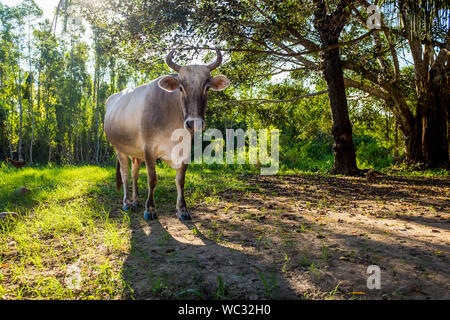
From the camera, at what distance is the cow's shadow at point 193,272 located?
7.15 ft

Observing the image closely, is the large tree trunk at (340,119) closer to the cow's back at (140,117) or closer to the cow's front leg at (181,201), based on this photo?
the cow's back at (140,117)

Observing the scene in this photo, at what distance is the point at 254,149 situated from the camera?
1334 cm

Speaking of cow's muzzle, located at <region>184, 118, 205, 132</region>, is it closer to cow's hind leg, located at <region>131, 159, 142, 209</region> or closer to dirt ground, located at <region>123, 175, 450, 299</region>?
dirt ground, located at <region>123, 175, 450, 299</region>

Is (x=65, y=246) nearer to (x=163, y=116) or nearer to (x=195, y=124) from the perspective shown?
(x=195, y=124)

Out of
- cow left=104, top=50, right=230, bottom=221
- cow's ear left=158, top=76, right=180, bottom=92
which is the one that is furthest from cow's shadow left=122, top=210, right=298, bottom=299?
cow's ear left=158, top=76, right=180, bottom=92

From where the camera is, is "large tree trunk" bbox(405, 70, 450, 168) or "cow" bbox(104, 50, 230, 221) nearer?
"cow" bbox(104, 50, 230, 221)

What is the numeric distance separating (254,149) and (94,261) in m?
10.8

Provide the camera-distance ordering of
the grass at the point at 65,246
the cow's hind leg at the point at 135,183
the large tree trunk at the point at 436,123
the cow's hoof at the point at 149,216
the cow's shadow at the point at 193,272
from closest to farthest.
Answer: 1. the cow's shadow at the point at 193,272
2. the grass at the point at 65,246
3. the cow's hoof at the point at 149,216
4. the cow's hind leg at the point at 135,183
5. the large tree trunk at the point at 436,123

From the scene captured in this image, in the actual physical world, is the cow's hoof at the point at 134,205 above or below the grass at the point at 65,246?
above

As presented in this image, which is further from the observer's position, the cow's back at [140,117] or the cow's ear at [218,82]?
the cow's back at [140,117]

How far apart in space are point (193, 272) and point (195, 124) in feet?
5.82

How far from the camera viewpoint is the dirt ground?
221cm

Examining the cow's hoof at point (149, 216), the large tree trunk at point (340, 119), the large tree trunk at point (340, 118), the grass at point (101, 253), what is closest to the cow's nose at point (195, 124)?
the grass at point (101, 253)

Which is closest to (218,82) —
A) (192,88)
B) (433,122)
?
(192,88)
